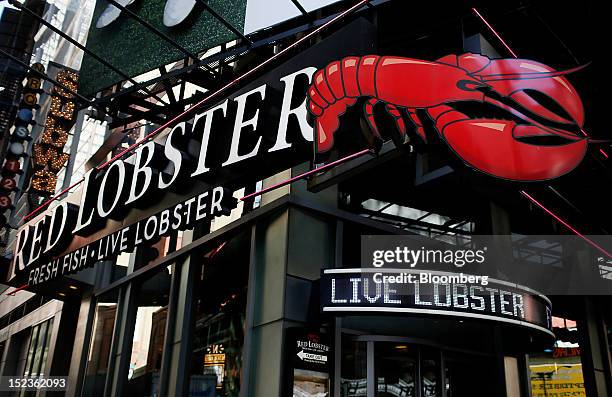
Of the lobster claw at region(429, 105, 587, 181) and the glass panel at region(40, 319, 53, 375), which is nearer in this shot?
the lobster claw at region(429, 105, 587, 181)

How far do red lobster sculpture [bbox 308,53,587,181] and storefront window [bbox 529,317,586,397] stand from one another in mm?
8582

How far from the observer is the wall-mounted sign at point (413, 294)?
27.8 feet

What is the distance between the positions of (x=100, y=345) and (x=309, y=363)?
8.20 meters

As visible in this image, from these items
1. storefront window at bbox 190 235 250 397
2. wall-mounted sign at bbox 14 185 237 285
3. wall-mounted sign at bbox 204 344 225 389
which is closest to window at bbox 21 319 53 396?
wall-mounted sign at bbox 14 185 237 285

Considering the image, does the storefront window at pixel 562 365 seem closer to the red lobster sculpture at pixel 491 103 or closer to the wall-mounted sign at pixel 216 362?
the wall-mounted sign at pixel 216 362

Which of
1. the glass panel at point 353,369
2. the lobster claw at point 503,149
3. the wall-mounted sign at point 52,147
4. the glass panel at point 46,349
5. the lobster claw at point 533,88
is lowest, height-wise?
the glass panel at point 353,369

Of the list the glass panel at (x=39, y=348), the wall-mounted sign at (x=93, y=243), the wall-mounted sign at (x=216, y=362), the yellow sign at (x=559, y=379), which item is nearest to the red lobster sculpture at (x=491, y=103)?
the wall-mounted sign at (x=93, y=243)

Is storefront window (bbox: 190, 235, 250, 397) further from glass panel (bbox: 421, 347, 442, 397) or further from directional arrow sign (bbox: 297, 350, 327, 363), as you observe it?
glass panel (bbox: 421, 347, 442, 397)

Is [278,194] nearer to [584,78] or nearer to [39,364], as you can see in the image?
[584,78]

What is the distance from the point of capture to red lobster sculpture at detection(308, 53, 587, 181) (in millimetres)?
5836

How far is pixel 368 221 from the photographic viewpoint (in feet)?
33.9

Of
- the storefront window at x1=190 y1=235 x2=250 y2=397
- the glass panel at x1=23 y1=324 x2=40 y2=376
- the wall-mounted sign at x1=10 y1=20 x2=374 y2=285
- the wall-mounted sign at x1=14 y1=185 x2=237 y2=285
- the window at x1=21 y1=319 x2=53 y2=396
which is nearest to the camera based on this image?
the wall-mounted sign at x1=10 y1=20 x2=374 y2=285

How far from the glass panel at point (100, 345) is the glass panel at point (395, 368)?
7676 mm

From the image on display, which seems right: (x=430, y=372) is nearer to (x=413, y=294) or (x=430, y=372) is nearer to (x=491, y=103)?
(x=413, y=294)
